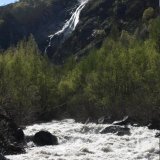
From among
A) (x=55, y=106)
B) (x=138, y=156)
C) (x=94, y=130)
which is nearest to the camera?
(x=138, y=156)

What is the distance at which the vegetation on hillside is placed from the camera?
5394 cm

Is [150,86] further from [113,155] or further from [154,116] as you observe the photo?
[113,155]

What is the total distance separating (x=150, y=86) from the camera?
53594 millimetres

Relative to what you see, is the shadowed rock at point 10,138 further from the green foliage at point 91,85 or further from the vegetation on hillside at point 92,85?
the green foliage at point 91,85

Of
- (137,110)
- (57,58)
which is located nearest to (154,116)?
(137,110)

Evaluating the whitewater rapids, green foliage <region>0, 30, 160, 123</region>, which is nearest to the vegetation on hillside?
green foliage <region>0, 30, 160, 123</region>

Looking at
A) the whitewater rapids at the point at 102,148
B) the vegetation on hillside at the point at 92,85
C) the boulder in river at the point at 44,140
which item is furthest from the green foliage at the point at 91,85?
the whitewater rapids at the point at 102,148

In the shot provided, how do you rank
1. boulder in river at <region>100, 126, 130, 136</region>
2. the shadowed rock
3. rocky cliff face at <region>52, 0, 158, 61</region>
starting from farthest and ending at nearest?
1. rocky cliff face at <region>52, 0, 158, 61</region>
2. boulder in river at <region>100, 126, 130, 136</region>
3. the shadowed rock

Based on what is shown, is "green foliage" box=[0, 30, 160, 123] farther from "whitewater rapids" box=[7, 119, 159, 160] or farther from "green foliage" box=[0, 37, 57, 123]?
"whitewater rapids" box=[7, 119, 159, 160]

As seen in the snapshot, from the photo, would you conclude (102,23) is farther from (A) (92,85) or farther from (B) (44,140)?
(B) (44,140)

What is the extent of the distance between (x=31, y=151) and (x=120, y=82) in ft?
104

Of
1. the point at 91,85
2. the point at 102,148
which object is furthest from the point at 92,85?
the point at 102,148

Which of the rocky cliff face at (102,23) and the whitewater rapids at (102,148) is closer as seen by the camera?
the whitewater rapids at (102,148)

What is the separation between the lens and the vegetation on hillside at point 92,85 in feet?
177
